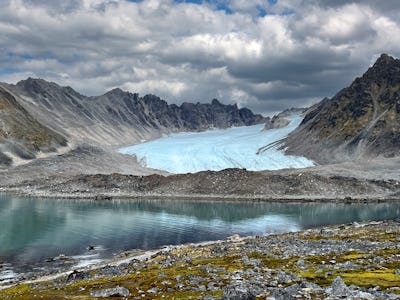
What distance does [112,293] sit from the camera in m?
29.3

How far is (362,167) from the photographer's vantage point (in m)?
190

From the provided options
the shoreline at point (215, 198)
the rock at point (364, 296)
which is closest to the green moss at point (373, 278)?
the rock at point (364, 296)

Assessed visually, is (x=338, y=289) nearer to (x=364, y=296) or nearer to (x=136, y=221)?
(x=364, y=296)

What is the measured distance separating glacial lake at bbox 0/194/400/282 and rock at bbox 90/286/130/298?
27.2 meters

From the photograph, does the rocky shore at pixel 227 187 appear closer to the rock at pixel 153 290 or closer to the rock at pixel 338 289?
the rock at pixel 153 290

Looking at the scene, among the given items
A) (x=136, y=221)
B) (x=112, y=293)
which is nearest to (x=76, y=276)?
(x=112, y=293)

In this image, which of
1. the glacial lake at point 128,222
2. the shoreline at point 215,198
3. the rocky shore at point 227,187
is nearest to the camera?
the glacial lake at point 128,222

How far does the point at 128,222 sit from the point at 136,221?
7.11ft

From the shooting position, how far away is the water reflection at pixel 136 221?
77500 millimetres

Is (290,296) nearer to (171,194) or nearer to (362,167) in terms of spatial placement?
(171,194)

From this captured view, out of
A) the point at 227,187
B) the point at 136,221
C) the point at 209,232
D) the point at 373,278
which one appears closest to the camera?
the point at 373,278

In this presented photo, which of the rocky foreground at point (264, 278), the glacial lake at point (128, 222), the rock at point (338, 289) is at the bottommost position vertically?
the glacial lake at point (128, 222)

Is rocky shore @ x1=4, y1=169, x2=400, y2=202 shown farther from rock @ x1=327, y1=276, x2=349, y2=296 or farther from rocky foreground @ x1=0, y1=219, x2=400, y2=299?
rock @ x1=327, y1=276, x2=349, y2=296

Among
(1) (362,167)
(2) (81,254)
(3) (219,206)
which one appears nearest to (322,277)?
(2) (81,254)
